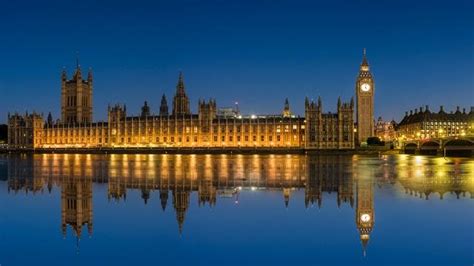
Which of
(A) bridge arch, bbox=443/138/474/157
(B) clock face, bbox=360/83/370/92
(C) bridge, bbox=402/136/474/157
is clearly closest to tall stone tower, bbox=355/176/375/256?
(C) bridge, bbox=402/136/474/157

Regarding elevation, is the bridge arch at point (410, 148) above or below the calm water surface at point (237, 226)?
above

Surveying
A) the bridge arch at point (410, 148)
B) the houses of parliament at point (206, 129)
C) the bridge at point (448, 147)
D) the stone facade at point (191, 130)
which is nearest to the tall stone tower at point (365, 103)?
the houses of parliament at point (206, 129)

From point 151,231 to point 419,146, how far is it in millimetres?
82883

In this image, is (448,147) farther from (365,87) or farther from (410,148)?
(365,87)

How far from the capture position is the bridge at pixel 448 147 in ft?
250

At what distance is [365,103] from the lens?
11794 centimetres

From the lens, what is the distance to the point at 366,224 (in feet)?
42.2

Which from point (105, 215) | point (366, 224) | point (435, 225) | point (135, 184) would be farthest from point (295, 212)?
point (135, 184)

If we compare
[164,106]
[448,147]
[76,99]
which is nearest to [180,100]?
[164,106]

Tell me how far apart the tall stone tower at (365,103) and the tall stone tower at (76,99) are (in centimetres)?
7382

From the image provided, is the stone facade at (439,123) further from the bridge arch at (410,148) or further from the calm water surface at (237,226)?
the calm water surface at (237,226)

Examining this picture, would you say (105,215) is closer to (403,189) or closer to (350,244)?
(350,244)

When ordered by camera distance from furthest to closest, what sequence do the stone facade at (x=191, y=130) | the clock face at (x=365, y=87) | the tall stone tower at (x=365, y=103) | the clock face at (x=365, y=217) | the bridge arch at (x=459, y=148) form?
the clock face at (x=365, y=87) < the tall stone tower at (x=365, y=103) < the stone facade at (x=191, y=130) < the bridge arch at (x=459, y=148) < the clock face at (x=365, y=217)

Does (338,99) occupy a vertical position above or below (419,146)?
above
